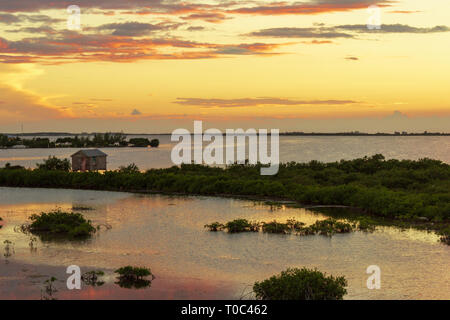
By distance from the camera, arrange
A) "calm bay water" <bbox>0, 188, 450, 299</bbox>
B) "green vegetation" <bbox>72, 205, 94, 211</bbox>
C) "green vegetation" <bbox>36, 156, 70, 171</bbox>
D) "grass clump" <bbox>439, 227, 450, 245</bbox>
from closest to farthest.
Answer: "calm bay water" <bbox>0, 188, 450, 299</bbox>
"grass clump" <bbox>439, 227, 450, 245</bbox>
"green vegetation" <bbox>72, 205, 94, 211</bbox>
"green vegetation" <bbox>36, 156, 70, 171</bbox>

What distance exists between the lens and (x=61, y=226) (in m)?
29.9

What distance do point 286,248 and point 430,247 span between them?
7.20 meters

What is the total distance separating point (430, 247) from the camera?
2633cm

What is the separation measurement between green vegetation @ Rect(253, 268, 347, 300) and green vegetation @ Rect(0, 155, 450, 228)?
16.4 metres

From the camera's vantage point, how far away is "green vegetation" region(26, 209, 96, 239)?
29.3 metres

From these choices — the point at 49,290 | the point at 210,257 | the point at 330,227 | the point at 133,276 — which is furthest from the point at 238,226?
the point at 49,290

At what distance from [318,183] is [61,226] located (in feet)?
92.9

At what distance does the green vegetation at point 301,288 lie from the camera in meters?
17.7

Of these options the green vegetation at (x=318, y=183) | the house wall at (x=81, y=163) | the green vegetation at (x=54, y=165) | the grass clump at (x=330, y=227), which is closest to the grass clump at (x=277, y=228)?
the grass clump at (x=330, y=227)

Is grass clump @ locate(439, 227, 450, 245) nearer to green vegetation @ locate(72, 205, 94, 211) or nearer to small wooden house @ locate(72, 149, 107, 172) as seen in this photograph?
green vegetation @ locate(72, 205, 94, 211)

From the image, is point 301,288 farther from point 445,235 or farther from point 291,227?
point 445,235

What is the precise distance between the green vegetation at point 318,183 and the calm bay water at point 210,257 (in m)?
4.77

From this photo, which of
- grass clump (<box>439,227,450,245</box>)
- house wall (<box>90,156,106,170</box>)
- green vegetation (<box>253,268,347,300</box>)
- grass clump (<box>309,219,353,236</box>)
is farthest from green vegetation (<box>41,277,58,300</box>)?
house wall (<box>90,156,106,170</box>)

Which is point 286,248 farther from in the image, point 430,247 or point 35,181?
point 35,181
